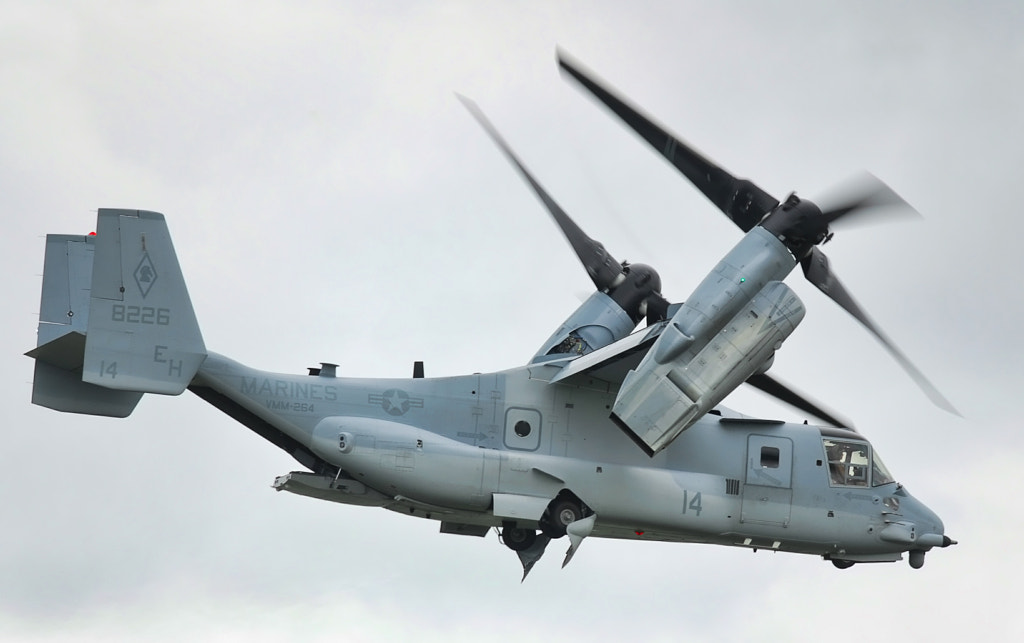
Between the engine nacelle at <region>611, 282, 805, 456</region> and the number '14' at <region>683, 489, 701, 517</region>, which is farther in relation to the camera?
the number '14' at <region>683, 489, 701, 517</region>

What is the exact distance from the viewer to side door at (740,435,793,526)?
26.0m

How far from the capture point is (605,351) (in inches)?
995

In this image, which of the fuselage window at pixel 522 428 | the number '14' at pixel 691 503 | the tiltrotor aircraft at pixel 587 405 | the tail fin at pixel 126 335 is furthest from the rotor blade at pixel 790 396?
the tail fin at pixel 126 335

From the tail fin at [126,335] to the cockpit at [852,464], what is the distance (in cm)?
1149

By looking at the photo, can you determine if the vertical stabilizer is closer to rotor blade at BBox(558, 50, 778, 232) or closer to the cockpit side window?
rotor blade at BBox(558, 50, 778, 232)

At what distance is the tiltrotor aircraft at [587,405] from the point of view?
2359cm

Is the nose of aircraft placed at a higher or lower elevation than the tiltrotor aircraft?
lower

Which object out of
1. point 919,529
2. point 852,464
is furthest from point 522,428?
point 919,529

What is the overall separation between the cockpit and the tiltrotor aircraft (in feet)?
0.11

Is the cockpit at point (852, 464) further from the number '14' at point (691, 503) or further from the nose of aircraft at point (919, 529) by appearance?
the number '14' at point (691, 503)

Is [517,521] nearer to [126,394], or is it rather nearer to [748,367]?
[748,367]

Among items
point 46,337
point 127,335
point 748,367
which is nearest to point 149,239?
point 127,335

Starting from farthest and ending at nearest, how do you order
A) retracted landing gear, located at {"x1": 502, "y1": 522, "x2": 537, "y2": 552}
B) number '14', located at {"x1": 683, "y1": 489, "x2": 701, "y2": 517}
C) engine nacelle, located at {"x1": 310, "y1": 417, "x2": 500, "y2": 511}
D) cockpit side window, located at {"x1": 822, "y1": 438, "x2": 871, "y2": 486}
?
cockpit side window, located at {"x1": 822, "y1": 438, "x2": 871, "y2": 486}
retracted landing gear, located at {"x1": 502, "y1": 522, "x2": 537, "y2": 552}
number '14', located at {"x1": 683, "y1": 489, "x2": 701, "y2": 517}
engine nacelle, located at {"x1": 310, "y1": 417, "x2": 500, "y2": 511}

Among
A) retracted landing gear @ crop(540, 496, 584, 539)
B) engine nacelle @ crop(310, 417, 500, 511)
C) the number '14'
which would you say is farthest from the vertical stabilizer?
the number '14'
